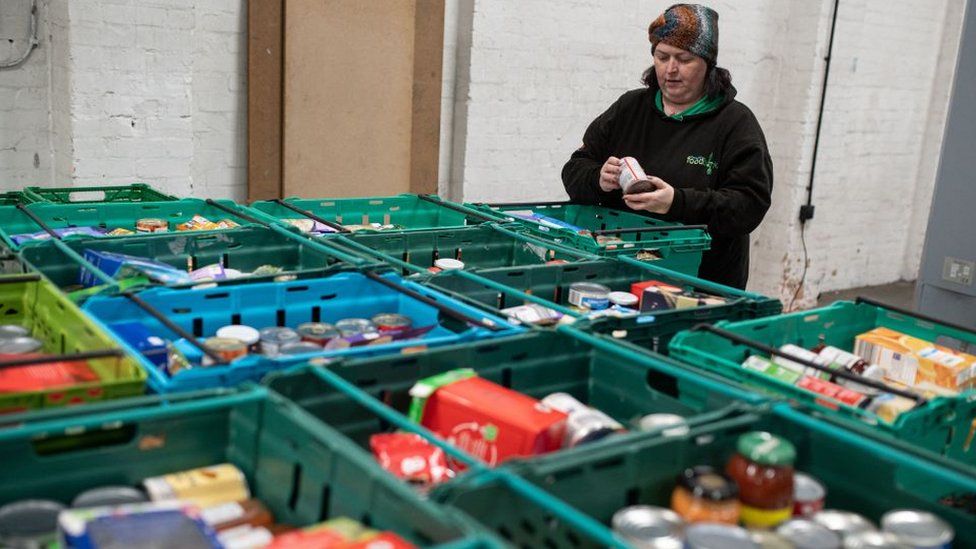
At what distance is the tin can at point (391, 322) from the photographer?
2.15 meters

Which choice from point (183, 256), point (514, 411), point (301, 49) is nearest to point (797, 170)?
point (301, 49)

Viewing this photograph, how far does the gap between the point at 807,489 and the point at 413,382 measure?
74 centimetres

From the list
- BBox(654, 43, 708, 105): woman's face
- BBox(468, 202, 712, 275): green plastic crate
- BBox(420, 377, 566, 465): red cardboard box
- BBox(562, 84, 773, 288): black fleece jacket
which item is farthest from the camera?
BBox(654, 43, 708, 105): woman's face

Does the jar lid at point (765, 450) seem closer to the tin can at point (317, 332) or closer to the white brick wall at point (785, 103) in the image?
the tin can at point (317, 332)

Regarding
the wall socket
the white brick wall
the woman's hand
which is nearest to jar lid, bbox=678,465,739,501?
the woman's hand

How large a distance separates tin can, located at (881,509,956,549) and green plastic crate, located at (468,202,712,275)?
5.11 ft

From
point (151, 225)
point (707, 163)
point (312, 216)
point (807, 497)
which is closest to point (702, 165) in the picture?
point (707, 163)

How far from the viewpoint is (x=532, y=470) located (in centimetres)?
133

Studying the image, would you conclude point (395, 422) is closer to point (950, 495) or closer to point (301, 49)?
point (950, 495)

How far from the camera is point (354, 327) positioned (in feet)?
7.09

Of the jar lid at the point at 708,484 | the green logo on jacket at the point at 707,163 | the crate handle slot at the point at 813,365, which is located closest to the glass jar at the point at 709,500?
the jar lid at the point at 708,484

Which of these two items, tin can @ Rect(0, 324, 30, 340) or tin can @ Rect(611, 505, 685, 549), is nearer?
tin can @ Rect(611, 505, 685, 549)

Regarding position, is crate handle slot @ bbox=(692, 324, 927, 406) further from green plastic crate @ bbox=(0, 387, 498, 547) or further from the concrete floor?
the concrete floor

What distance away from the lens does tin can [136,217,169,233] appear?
2.92m
